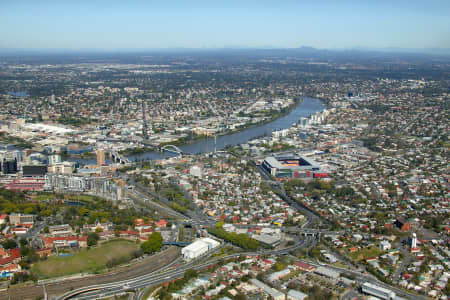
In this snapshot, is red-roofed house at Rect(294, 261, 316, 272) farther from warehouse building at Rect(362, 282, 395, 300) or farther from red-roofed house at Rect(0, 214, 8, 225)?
red-roofed house at Rect(0, 214, 8, 225)

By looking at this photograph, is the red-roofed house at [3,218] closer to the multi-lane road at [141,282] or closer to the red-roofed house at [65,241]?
the red-roofed house at [65,241]

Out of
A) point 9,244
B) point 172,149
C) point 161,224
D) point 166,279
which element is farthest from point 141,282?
point 172,149

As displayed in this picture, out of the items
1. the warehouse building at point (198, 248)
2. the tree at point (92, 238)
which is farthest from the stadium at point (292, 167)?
the tree at point (92, 238)

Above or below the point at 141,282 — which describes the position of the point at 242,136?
above

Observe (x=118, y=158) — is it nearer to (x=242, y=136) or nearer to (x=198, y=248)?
(x=242, y=136)

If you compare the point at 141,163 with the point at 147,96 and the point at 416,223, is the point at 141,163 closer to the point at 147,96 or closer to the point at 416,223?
the point at 416,223

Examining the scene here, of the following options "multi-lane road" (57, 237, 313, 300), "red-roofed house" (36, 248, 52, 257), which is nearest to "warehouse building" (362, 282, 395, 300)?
"multi-lane road" (57, 237, 313, 300)
